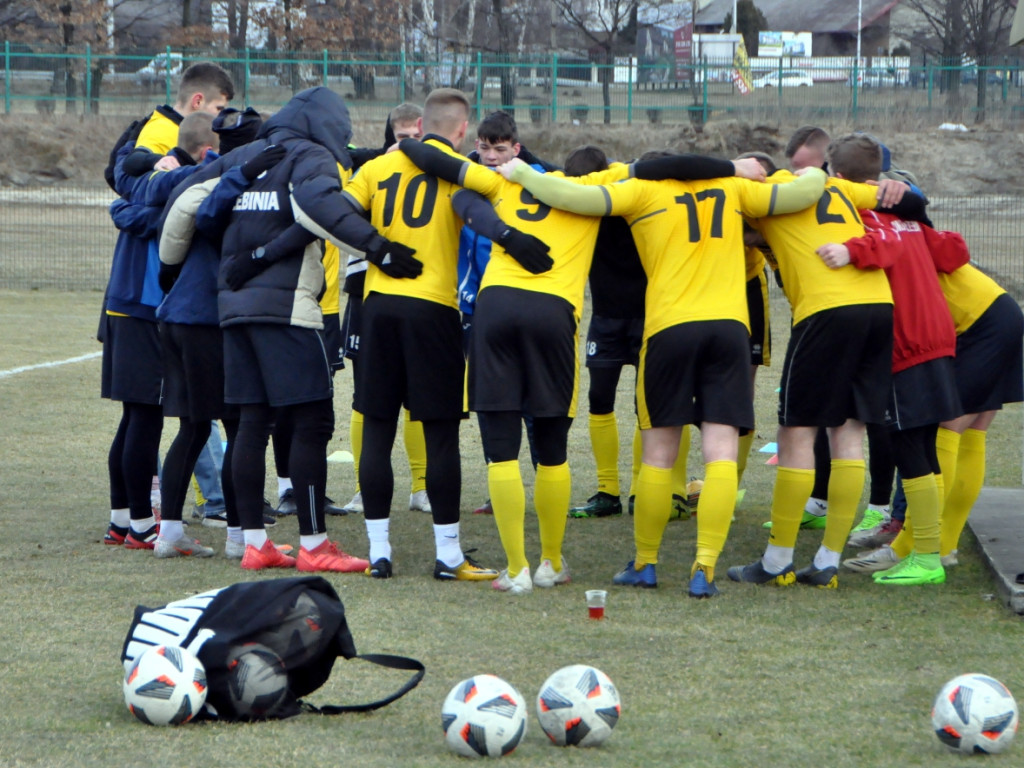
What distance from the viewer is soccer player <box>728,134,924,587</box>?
5.25m

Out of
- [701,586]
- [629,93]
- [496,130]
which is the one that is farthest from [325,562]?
[629,93]

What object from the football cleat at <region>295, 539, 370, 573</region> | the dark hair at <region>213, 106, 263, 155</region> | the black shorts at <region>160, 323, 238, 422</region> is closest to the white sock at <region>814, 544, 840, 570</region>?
the football cleat at <region>295, 539, 370, 573</region>

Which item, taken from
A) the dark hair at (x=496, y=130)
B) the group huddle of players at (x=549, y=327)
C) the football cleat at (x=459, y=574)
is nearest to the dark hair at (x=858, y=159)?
the group huddle of players at (x=549, y=327)

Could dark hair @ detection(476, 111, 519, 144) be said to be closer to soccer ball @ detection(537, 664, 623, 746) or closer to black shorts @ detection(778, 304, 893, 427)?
black shorts @ detection(778, 304, 893, 427)

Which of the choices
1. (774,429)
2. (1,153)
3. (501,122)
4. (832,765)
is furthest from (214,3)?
(832,765)

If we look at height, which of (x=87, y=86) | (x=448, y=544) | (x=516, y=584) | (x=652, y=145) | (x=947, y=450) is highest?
(x=87, y=86)

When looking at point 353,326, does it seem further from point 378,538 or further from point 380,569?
point 380,569

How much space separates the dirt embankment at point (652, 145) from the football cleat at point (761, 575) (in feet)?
95.1

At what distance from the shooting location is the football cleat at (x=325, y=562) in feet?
18.6

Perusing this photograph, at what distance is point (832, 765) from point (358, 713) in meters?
1.43

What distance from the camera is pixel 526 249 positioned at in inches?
200

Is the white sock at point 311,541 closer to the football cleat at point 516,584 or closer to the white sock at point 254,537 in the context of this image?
the white sock at point 254,537

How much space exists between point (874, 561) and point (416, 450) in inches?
105

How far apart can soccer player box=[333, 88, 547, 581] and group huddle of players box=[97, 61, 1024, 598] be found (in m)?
0.01
